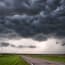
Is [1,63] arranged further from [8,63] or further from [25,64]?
[25,64]

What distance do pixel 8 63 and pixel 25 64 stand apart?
319 centimetres

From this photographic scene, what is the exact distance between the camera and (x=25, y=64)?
36500 millimetres

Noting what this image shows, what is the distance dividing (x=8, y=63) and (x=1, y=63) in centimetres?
123

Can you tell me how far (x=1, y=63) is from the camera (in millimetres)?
34938

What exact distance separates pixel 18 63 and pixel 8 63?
2.09m

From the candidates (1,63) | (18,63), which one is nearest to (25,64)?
(18,63)

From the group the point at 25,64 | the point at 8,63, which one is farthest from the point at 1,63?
the point at 25,64

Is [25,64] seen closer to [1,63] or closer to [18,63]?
[18,63]

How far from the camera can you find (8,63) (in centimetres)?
3531

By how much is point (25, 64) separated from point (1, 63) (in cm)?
442
